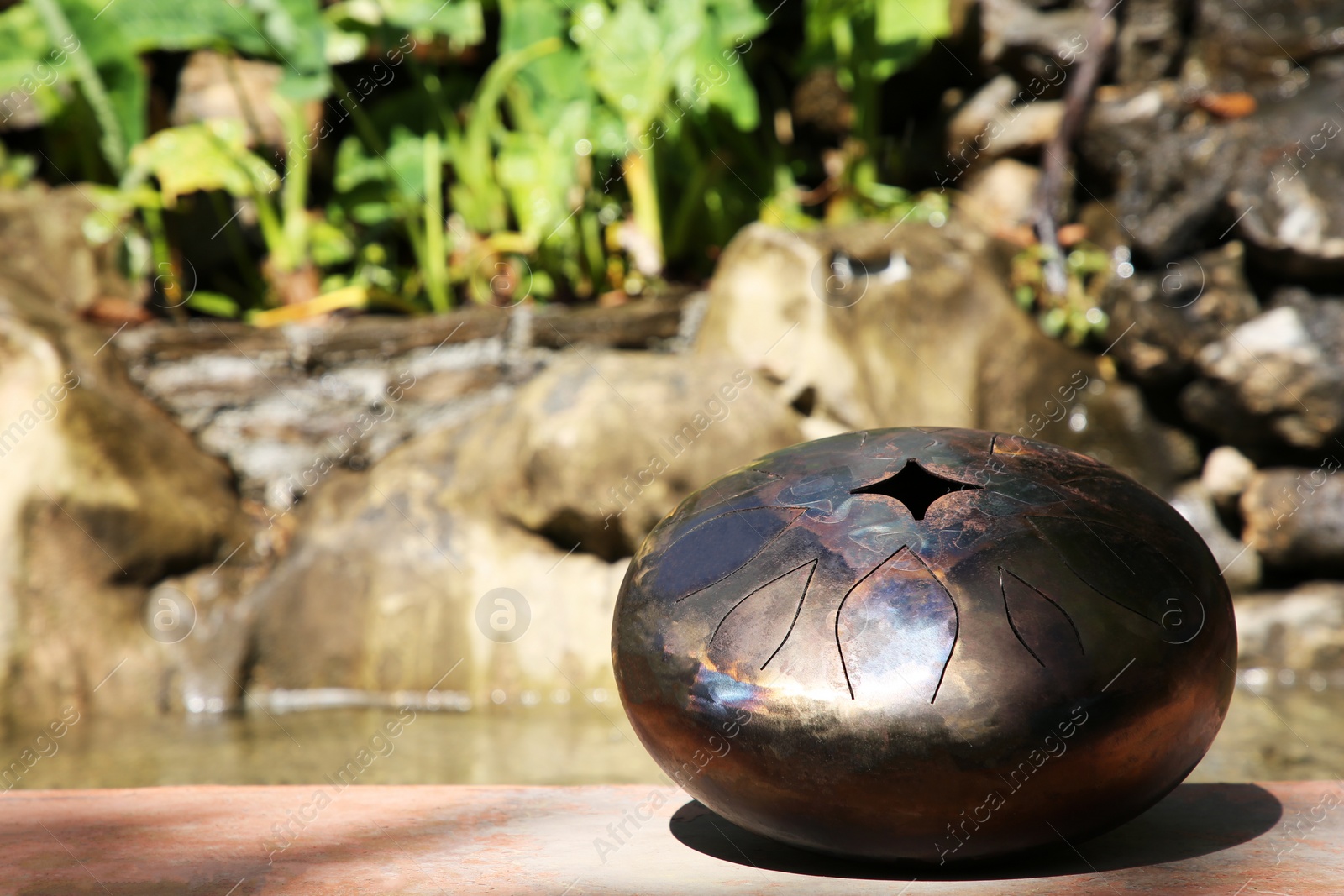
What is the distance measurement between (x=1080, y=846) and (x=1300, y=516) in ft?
13.9

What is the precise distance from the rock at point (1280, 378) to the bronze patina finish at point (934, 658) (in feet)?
13.7

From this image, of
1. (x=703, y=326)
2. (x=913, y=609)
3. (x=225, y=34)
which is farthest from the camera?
(x=225, y=34)

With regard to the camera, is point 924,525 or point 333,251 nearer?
point 924,525

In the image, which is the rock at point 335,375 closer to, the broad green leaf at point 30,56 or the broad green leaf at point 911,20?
the broad green leaf at point 30,56

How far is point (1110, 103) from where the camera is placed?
675 cm

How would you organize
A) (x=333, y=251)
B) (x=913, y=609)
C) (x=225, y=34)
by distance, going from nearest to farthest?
(x=913, y=609) → (x=225, y=34) → (x=333, y=251)

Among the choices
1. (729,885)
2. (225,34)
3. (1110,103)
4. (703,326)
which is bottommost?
(703,326)

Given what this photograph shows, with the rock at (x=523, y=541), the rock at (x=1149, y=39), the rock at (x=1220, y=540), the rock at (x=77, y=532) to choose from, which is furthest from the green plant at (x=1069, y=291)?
the rock at (x=77, y=532)

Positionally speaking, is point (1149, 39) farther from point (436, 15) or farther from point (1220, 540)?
point (436, 15)

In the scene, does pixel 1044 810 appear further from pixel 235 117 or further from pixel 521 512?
pixel 235 117

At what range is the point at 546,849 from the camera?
73.2 inches

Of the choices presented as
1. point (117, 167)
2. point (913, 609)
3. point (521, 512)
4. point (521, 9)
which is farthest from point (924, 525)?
point (117, 167)

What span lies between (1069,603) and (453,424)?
4507 millimetres

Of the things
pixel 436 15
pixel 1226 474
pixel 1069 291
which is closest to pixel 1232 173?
pixel 1069 291
